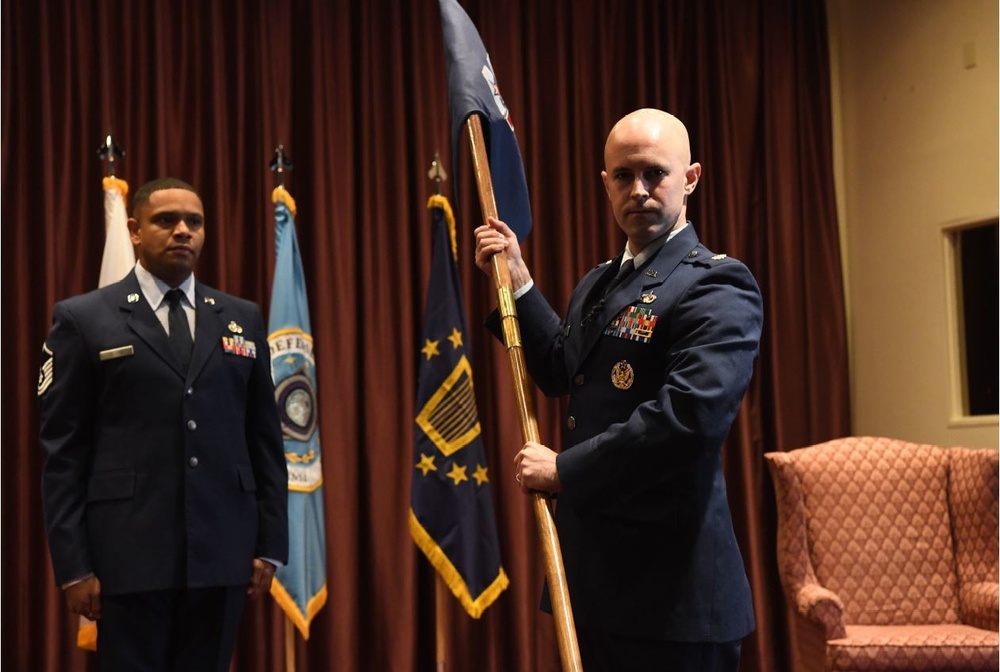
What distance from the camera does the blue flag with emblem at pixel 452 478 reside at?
4078 mm

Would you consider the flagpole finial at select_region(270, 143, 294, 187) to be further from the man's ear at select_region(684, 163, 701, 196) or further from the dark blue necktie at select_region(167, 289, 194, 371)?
the man's ear at select_region(684, 163, 701, 196)

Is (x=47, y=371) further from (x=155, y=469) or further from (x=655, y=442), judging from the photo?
(x=655, y=442)

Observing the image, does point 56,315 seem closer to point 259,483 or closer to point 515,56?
point 259,483

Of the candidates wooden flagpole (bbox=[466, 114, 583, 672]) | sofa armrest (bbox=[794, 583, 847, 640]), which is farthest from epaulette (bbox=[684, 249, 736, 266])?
sofa armrest (bbox=[794, 583, 847, 640])

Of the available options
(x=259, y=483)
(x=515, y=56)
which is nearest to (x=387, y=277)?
(x=515, y=56)

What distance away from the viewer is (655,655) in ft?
6.09

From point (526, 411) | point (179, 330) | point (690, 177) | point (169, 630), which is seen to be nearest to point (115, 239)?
point (179, 330)

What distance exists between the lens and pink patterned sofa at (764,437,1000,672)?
4.12 meters

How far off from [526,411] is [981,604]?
2696 mm

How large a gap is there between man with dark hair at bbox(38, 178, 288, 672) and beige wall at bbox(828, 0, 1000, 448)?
125 inches

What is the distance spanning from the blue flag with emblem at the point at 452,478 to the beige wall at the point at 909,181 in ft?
6.80

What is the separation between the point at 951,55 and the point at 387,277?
2591mm

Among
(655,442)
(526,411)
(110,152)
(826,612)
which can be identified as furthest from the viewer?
(826,612)

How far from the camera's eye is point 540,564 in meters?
4.73
